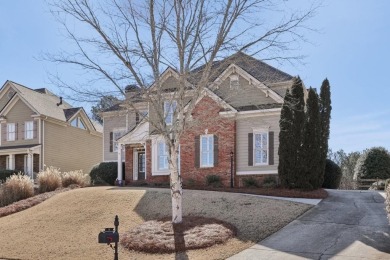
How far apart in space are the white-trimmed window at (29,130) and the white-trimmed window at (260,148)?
19232 millimetres

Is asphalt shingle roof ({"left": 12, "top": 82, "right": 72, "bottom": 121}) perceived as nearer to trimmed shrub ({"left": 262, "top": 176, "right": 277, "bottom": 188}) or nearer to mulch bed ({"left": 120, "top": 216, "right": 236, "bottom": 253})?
trimmed shrub ({"left": 262, "top": 176, "right": 277, "bottom": 188})

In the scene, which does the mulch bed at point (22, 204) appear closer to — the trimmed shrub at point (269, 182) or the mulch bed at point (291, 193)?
the mulch bed at point (291, 193)

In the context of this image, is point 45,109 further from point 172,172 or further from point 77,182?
point 172,172

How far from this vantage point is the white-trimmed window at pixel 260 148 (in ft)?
80.9

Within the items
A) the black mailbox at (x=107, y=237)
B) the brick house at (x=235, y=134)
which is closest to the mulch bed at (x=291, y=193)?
the brick house at (x=235, y=134)

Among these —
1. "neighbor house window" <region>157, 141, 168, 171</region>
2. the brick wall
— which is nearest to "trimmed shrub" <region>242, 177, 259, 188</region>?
the brick wall

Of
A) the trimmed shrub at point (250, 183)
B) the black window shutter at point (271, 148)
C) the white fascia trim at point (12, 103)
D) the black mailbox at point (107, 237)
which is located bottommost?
the black mailbox at point (107, 237)

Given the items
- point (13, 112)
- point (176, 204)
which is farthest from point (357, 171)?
point (13, 112)

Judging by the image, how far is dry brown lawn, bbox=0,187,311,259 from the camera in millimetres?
13188

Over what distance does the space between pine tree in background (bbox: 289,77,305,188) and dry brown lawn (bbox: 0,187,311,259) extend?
383cm

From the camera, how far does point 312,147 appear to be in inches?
Result: 827

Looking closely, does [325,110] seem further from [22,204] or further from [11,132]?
[11,132]

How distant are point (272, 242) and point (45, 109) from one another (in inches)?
1122

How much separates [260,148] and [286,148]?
11.9ft
